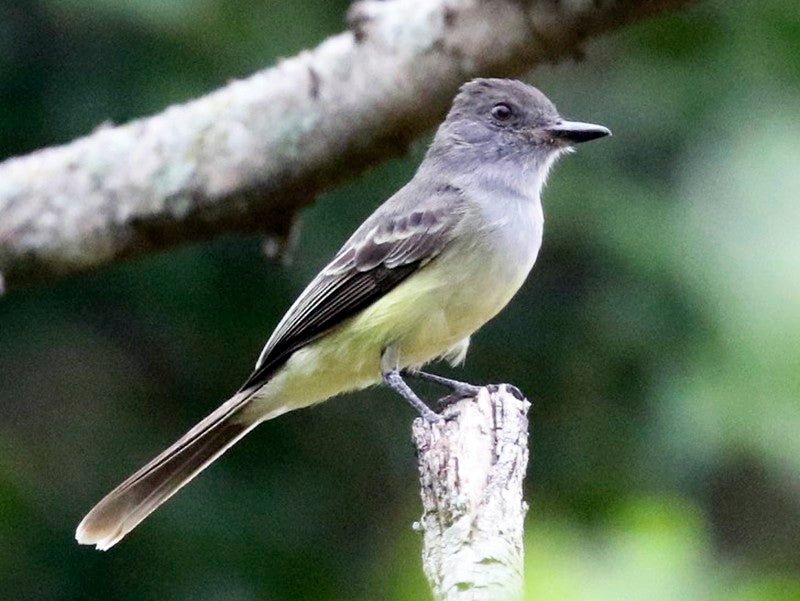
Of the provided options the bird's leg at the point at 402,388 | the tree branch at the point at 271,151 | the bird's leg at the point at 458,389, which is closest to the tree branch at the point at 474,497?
the bird's leg at the point at 458,389

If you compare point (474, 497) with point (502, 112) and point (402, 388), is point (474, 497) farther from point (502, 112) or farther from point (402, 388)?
point (502, 112)

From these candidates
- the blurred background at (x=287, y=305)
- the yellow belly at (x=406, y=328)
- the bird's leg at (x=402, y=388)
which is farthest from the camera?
the blurred background at (x=287, y=305)

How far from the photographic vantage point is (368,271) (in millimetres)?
4730

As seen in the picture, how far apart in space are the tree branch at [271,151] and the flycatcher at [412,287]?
0.18m

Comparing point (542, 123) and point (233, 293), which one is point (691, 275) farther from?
point (233, 293)

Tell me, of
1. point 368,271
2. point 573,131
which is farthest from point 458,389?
point 573,131

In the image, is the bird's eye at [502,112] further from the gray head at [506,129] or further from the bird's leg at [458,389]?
the bird's leg at [458,389]

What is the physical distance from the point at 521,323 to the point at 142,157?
2.00 metres

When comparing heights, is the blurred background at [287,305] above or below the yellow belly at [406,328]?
above

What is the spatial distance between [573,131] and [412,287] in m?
0.91

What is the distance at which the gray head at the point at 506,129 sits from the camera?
509cm

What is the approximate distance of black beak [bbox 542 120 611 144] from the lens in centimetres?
494

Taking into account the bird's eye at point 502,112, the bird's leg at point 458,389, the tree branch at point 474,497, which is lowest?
the tree branch at point 474,497

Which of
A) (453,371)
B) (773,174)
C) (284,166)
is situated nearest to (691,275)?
(773,174)
